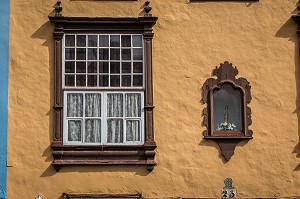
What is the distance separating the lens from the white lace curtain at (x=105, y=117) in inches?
504

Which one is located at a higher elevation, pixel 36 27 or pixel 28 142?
pixel 36 27

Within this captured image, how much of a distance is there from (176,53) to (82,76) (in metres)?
1.87

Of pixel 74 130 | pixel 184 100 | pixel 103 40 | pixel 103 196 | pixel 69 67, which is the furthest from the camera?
pixel 103 40

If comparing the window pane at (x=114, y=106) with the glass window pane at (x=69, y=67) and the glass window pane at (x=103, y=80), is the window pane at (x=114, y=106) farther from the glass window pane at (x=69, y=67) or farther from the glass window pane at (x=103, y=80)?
the glass window pane at (x=69, y=67)

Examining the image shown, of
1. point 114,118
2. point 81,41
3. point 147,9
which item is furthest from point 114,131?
point 147,9

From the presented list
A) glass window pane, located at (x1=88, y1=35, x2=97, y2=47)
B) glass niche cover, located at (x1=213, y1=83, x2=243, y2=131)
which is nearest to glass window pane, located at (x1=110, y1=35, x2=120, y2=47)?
glass window pane, located at (x1=88, y1=35, x2=97, y2=47)

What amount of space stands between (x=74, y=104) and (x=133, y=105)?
44.5 inches

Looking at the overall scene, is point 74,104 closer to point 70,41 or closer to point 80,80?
point 80,80

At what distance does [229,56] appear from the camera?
13102 millimetres

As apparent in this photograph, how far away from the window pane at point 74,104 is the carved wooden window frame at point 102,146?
162 mm

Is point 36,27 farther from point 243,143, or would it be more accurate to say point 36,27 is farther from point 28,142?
point 243,143

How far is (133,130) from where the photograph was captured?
12.9 metres

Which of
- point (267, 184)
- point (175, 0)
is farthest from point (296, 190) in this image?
point (175, 0)

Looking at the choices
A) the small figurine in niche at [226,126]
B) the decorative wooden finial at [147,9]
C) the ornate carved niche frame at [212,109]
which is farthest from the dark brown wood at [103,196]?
the decorative wooden finial at [147,9]
